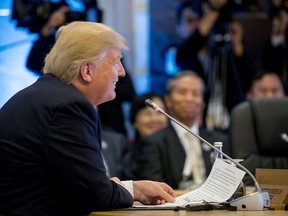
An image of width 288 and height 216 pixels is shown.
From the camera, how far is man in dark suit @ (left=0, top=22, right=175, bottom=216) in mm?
2740

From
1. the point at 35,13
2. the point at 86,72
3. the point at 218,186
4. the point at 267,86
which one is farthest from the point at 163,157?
the point at 86,72

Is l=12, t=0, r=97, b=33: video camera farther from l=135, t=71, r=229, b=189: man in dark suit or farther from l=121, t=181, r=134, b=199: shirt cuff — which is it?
l=121, t=181, r=134, b=199: shirt cuff

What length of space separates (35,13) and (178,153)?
125cm

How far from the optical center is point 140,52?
23.4 ft

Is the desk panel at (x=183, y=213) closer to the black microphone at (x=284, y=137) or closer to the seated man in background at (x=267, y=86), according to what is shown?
the black microphone at (x=284, y=137)

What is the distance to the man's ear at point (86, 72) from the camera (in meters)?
2.96

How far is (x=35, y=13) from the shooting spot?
481 centimetres

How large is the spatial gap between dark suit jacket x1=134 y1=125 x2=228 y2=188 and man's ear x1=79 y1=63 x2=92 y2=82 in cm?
209

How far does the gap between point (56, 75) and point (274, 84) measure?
10.9ft

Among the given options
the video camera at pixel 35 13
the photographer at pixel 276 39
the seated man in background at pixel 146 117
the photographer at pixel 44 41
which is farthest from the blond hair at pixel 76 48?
the photographer at pixel 276 39

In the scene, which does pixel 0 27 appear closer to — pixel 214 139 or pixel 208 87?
pixel 214 139

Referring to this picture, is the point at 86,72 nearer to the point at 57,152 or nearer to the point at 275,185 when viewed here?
the point at 57,152

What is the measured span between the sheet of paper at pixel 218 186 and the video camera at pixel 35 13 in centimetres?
183

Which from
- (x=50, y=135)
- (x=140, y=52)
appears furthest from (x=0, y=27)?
(x=140, y=52)
